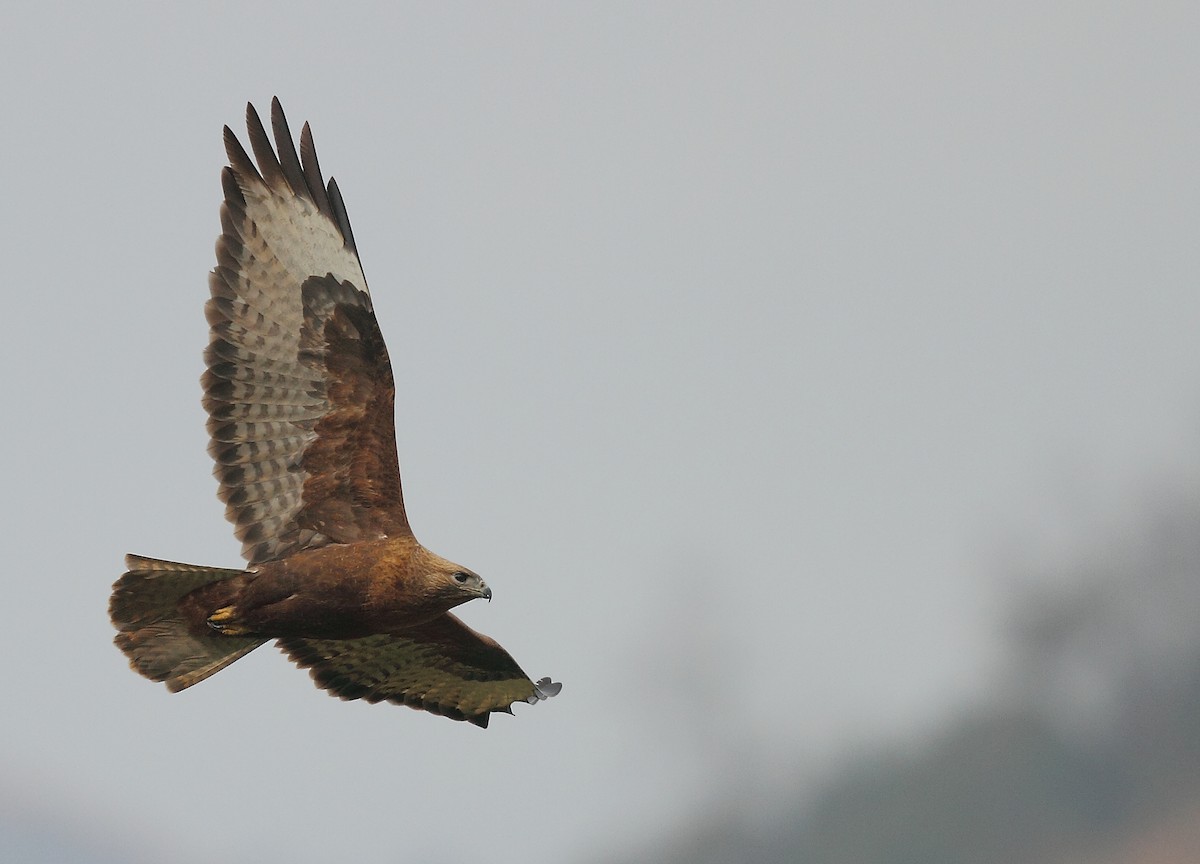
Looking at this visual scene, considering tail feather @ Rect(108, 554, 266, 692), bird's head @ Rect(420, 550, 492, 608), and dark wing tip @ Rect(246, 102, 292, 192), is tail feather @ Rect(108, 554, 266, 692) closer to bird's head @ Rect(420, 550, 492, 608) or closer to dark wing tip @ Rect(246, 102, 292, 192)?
bird's head @ Rect(420, 550, 492, 608)

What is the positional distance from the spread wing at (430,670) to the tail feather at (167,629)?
45.9 inches

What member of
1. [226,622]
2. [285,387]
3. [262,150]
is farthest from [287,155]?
[226,622]

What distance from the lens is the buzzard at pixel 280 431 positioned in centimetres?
959

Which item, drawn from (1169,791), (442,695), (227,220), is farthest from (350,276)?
(1169,791)

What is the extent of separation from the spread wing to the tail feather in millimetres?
1165

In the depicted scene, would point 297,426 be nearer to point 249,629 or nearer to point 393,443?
point 393,443

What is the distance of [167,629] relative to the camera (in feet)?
32.2

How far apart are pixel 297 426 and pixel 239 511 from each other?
2.29 ft

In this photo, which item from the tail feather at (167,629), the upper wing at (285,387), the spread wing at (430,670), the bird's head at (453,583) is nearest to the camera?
the bird's head at (453,583)

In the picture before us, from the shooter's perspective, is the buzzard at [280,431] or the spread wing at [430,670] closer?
the buzzard at [280,431]

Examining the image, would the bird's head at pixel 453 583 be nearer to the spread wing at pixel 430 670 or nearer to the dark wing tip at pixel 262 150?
the spread wing at pixel 430 670

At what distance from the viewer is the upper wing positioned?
391 inches

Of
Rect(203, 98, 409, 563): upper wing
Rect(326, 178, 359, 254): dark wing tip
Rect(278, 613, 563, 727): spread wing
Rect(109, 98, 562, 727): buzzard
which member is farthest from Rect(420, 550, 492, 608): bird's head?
Rect(326, 178, 359, 254): dark wing tip

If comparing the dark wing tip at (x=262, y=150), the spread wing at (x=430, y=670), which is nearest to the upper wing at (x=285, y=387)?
the dark wing tip at (x=262, y=150)
